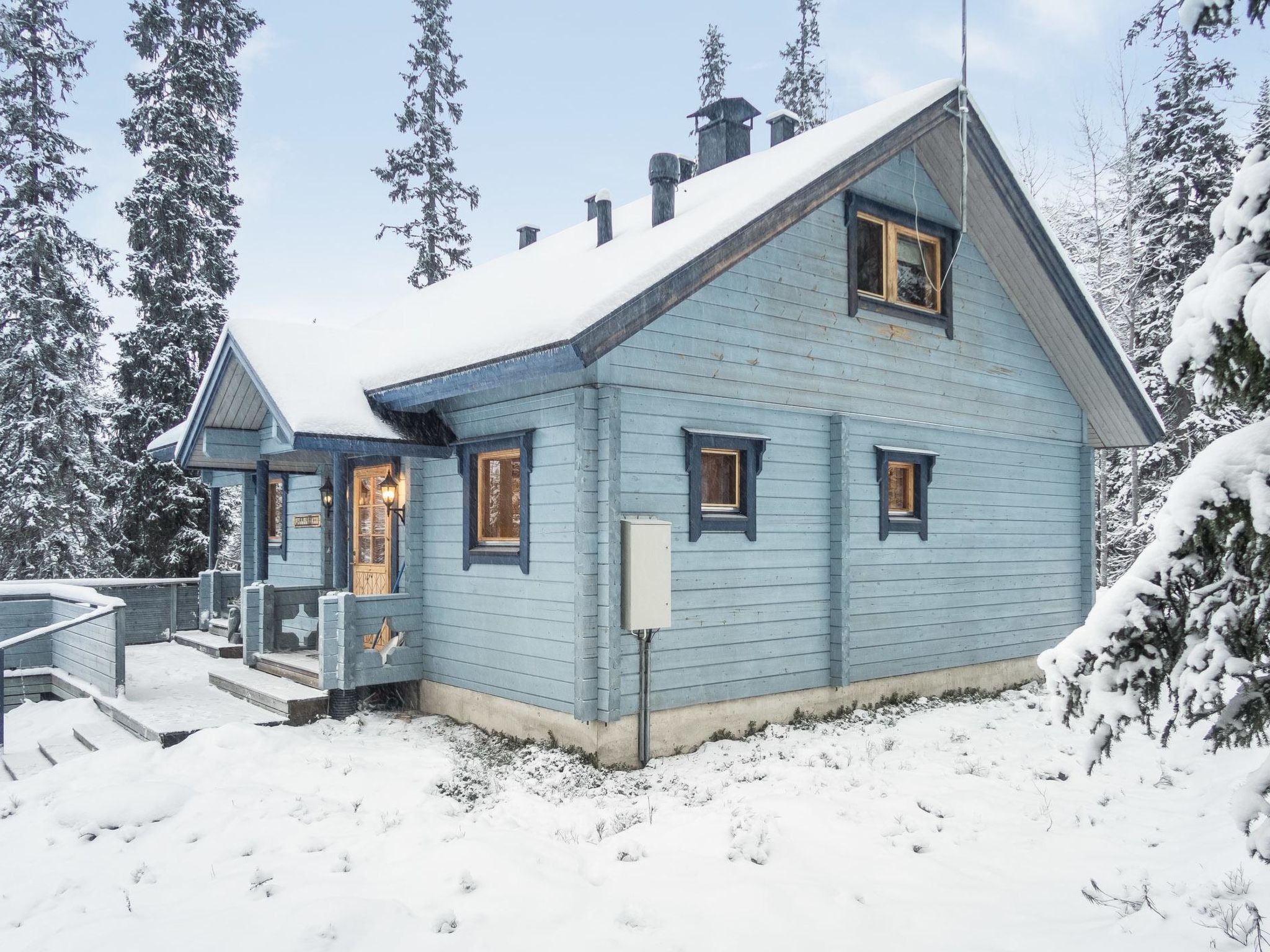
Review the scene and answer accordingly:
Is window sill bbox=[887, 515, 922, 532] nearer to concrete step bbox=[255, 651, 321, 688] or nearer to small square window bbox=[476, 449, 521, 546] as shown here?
small square window bbox=[476, 449, 521, 546]

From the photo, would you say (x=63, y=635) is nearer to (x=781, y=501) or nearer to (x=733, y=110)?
(x=781, y=501)

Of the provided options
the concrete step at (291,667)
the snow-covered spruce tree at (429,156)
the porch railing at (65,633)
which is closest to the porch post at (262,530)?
the concrete step at (291,667)

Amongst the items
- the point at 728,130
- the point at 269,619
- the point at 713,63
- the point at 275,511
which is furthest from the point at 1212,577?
A: the point at 713,63

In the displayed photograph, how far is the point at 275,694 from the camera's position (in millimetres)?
A: 9312

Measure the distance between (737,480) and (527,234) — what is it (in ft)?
32.1

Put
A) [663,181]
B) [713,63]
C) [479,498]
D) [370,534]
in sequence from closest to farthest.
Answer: [479,498]
[663,181]
[370,534]
[713,63]

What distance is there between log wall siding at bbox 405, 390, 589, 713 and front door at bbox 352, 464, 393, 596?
3.35ft

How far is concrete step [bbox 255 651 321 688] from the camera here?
9.83m

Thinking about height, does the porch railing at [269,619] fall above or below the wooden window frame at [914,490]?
below

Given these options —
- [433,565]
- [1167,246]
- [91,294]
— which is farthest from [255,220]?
[1167,246]

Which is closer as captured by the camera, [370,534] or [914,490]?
[914,490]

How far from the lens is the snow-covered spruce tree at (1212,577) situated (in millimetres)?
3080

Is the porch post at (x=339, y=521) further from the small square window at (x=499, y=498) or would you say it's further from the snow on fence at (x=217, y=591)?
the snow on fence at (x=217, y=591)

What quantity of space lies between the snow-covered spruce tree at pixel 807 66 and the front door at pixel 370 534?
23.2 meters
